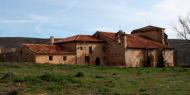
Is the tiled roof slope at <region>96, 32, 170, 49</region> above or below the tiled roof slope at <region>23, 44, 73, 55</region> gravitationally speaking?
above

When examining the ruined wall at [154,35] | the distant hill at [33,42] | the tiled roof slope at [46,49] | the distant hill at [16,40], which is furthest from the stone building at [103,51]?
the distant hill at [16,40]

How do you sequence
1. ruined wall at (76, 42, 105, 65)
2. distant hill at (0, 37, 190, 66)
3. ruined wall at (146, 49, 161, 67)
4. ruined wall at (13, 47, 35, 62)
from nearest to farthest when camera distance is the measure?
ruined wall at (13, 47, 35, 62) → ruined wall at (76, 42, 105, 65) → ruined wall at (146, 49, 161, 67) → distant hill at (0, 37, 190, 66)

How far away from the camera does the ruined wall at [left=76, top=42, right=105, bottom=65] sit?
58312 mm

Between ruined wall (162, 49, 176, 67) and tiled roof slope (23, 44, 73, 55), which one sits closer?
tiled roof slope (23, 44, 73, 55)

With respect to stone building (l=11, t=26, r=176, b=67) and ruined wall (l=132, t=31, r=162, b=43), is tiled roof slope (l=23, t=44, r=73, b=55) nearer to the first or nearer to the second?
stone building (l=11, t=26, r=176, b=67)

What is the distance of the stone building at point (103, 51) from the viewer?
55.2 m

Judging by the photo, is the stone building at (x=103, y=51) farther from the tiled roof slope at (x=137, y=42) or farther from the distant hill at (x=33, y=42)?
the distant hill at (x=33, y=42)

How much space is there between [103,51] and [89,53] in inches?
105

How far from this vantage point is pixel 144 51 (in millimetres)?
61531

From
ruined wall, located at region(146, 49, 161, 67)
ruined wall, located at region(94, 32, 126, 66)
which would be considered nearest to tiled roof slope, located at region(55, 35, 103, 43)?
ruined wall, located at region(94, 32, 126, 66)

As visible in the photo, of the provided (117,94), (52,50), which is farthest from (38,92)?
(52,50)

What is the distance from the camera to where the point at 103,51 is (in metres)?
61.3

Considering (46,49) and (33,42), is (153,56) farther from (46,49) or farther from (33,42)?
Result: (33,42)

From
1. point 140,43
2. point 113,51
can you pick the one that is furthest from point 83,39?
point 140,43
